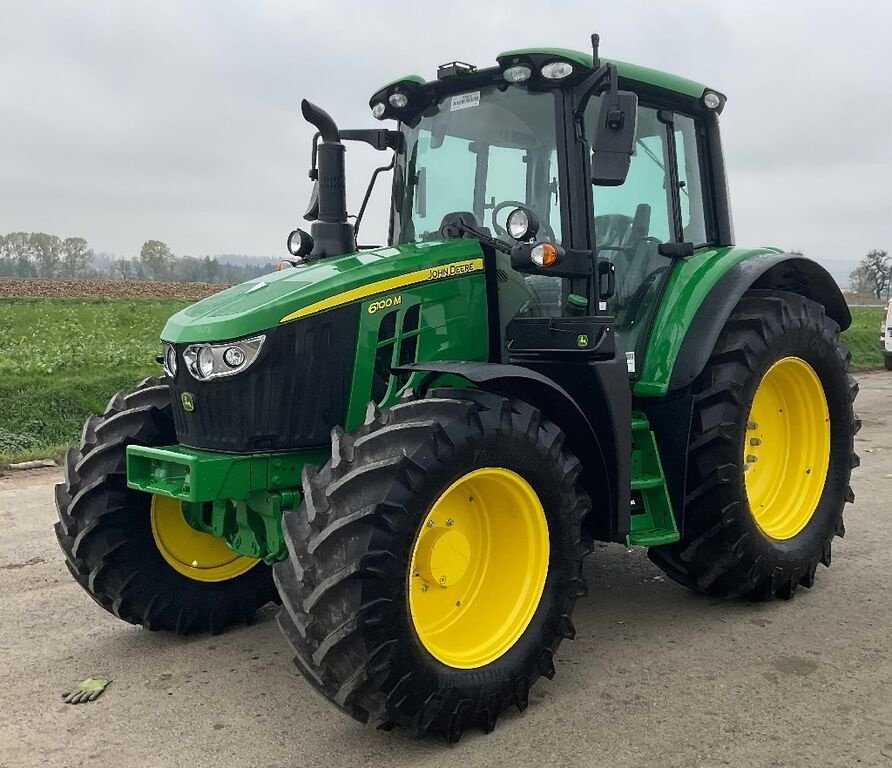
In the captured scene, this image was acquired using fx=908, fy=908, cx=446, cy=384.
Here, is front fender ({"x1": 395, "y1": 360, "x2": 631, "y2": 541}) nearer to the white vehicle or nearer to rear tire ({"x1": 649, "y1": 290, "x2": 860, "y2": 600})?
rear tire ({"x1": 649, "y1": 290, "x2": 860, "y2": 600})

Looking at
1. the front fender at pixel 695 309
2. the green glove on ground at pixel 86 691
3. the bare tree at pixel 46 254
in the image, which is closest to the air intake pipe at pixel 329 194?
the front fender at pixel 695 309

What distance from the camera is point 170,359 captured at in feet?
12.5

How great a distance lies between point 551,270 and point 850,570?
2.69 metres

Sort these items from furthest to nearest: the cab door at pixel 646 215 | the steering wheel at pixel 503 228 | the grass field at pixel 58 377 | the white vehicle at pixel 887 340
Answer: the white vehicle at pixel 887 340
the grass field at pixel 58 377
the cab door at pixel 646 215
the steering wheel at pixel 503 228

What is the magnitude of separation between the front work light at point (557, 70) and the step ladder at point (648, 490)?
160 cm

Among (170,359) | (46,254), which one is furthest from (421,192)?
(46,254)

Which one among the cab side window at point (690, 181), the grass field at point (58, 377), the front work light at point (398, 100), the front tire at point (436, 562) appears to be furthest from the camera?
the grass field at point (58, 377)

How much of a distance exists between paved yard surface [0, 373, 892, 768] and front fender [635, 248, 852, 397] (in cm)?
120

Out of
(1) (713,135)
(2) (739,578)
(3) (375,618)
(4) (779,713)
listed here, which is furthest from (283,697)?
(1) (713,135)

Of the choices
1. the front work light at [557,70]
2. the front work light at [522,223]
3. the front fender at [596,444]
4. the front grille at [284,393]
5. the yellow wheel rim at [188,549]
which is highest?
the front work light at [557,70]

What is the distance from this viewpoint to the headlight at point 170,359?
3.75 metres

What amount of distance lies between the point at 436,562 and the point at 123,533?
1.54m

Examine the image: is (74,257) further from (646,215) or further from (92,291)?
(646,215)

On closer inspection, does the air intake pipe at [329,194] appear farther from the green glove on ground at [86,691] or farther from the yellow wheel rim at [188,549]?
the green glove on ground at [86,691]
